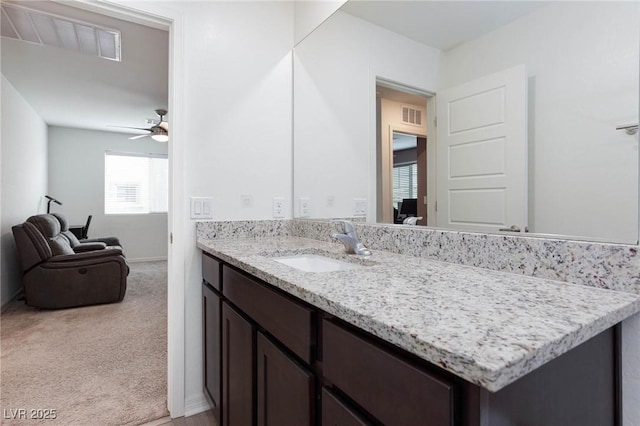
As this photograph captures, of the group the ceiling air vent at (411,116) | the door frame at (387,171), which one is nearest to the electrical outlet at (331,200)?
the door frame at (387,171)

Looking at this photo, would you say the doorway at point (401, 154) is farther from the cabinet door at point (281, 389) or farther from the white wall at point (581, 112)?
the cabinet door at point (281, 389)

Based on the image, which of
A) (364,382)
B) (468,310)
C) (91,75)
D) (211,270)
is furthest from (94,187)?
(468,310)

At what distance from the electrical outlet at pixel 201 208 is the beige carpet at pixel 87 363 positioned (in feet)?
3.37

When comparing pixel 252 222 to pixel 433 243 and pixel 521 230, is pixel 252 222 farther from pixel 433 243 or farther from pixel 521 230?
pixel 521 230

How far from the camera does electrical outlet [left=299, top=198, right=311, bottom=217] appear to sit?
80.1 inches

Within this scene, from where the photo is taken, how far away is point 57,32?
7.91ft

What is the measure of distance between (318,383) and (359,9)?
1.66 metres

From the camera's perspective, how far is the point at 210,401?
1638 millimetres

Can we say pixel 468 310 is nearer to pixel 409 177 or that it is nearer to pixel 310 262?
pixel 409 177

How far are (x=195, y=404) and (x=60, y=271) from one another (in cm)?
Result: 263

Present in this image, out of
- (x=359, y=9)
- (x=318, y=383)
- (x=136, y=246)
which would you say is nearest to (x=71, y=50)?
(x=359, y=9)

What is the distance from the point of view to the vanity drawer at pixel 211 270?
1.48 m

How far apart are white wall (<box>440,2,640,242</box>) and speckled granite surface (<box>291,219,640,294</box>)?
5cm

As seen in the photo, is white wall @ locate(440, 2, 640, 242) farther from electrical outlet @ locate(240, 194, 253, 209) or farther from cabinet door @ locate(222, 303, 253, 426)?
electrical outlet @ locate(240, 194, 253, 209)
